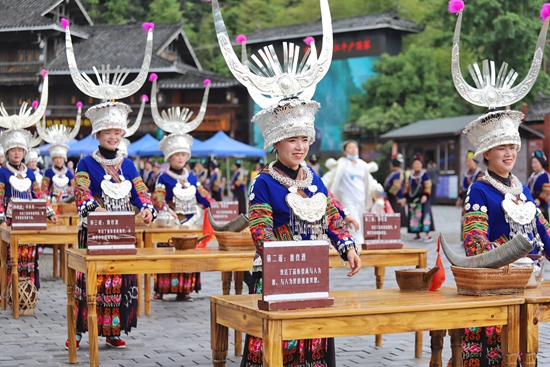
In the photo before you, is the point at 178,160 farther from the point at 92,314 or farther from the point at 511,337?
the point at 511,337

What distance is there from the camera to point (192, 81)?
43.8 meters

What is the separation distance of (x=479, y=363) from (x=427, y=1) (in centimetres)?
5003

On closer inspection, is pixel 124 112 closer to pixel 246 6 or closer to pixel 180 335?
pixel 180 335

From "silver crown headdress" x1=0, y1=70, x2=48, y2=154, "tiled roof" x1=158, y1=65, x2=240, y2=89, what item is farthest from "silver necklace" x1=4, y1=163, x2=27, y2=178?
"tiled roof" x1=158, y1=65, x2=240, y2=89

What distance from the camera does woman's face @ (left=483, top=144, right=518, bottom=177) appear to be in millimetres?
5355

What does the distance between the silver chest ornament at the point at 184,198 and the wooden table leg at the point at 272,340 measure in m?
6.20

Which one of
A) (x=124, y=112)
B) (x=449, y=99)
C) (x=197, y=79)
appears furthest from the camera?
(x=197, y=79)

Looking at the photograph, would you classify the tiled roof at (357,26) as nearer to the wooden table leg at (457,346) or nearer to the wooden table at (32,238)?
the wooden table at (32,238)

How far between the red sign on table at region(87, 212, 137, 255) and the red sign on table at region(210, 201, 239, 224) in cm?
246

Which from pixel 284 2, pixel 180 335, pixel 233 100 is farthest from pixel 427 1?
pixel 180 335

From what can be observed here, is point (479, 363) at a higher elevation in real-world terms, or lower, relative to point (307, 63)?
lower

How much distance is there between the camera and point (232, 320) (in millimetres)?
4402

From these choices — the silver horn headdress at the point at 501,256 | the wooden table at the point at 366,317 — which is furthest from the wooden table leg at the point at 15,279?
the silver horn headdress at the point at 501,256

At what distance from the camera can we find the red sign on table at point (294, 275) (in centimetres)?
401
